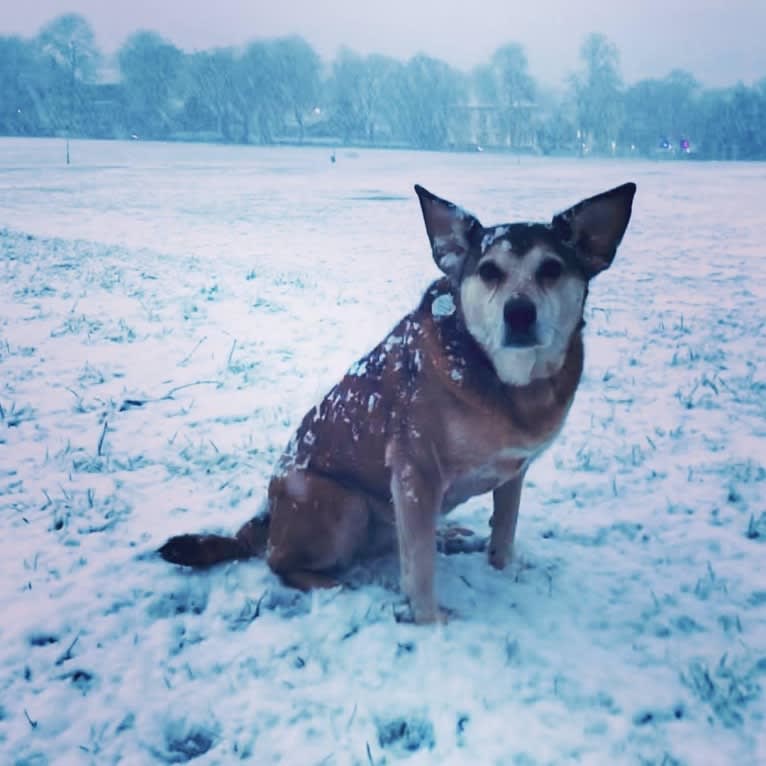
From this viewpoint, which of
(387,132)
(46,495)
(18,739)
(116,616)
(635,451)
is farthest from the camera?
(387,132)

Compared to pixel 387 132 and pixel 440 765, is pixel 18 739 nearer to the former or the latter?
pixel 440 765

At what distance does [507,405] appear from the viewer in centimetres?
292

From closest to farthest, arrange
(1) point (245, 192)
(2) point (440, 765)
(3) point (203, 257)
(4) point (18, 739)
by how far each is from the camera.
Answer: (2) point (440, 765) < (4) point (18, 739) < (3) point (203, 257) < (1) point (245, 192)

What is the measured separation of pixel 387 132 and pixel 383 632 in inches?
3735

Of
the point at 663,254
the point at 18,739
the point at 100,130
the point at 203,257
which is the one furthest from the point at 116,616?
the point at 100,130

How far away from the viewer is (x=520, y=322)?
2.77m

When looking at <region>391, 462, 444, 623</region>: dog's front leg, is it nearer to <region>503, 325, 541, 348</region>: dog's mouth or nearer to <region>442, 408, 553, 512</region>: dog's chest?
<region>442, 408, 553, 512</region>: dog's chest

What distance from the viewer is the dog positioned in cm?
287

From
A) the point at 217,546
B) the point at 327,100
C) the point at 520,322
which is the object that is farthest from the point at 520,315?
the point at 327,100

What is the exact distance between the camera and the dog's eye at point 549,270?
2846 mm

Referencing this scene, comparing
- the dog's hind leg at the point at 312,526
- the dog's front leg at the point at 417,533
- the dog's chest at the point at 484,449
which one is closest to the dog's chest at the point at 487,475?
the dog's chest at the point at 484,449

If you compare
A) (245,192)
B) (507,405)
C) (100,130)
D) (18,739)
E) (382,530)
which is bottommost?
(18,739)

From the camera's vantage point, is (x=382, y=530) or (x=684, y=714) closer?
(x=684, y=714)

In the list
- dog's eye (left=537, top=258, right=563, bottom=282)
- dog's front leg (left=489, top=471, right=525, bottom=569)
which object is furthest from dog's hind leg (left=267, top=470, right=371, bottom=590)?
dog's eye (left=537, top=258, right=563, bottom=282)
